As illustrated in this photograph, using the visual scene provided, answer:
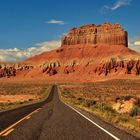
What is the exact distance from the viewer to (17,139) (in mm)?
10539

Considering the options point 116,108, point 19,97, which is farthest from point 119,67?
point 116,108

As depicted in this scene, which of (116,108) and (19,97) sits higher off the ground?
(116,108)

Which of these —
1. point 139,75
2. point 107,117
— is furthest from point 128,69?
point 107,117

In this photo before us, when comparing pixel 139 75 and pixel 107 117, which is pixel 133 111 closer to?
pixel 107 117

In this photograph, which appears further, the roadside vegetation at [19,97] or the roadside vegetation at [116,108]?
the roadside vegetation at [19,97]

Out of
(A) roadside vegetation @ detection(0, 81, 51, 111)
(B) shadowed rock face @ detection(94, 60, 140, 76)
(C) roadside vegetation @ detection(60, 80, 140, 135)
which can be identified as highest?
(B) shadowed rock face @ detection(94, 60, 140, 76)

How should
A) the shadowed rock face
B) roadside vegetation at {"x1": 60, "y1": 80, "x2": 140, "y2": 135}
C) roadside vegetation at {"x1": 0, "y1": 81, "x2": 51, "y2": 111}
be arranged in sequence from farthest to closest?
the shadowed rock face
roadside vegetation at {"x1": 0, "y1": 81, "x2": 51, "y2": 111}
roadside vegetation at {"x1": 60, "y1": 80, "x2": 140, "y2": 135}

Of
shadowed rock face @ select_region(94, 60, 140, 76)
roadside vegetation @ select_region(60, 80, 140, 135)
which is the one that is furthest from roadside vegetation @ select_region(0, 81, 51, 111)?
shadowed rock face @ select_region(94, 60, 140, 76)

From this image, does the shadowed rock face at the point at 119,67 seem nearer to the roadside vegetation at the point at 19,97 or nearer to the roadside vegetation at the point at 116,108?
the roadside vegetation at the point at 19,97

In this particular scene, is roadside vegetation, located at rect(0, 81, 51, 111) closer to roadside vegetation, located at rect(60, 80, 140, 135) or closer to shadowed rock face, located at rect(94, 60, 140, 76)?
roadside vegetation, located at rect(60, 80, 140, 135)

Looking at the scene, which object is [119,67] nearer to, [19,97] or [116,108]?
[19,97]

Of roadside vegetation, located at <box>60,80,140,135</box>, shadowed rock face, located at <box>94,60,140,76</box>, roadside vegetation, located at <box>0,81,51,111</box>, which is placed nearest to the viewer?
roadside vegetation, located at <box>60,80,140,135</box>

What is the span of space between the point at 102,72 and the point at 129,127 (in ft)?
556

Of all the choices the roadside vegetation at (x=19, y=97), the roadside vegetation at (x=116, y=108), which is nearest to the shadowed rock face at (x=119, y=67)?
the roadside vegetation at (x=19, y=97)
